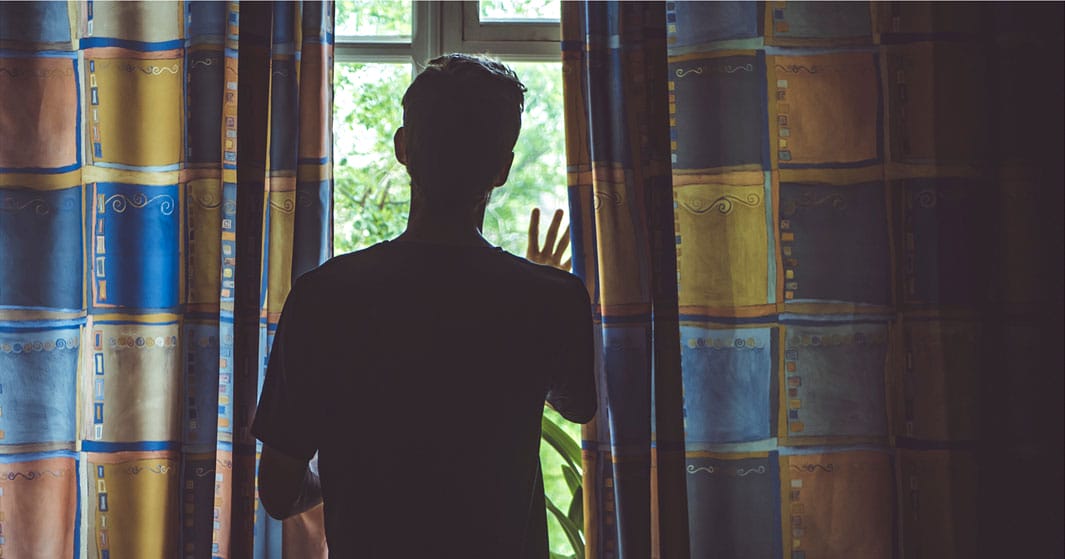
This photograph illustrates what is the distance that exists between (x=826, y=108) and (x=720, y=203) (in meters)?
0.30

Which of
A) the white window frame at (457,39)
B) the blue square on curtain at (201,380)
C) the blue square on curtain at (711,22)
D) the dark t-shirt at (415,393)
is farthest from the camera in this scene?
the white window frame at (457,39)

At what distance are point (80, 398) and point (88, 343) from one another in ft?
0.36

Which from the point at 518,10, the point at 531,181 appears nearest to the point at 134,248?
the point at 531,181

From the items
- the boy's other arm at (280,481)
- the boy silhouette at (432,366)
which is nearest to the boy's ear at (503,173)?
the boy silhouette at (432,366)

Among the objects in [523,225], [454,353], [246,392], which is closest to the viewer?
[454,353]

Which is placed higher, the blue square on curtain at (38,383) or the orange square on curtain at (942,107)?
the orange square on curtain at (942,107)

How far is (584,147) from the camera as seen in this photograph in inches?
59.1

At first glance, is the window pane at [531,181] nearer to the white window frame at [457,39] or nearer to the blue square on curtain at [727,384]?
the white window frame at [457,39]

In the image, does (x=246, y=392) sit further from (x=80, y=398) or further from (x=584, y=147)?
(x=584, y=147)

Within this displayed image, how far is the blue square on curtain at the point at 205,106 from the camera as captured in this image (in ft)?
4.83

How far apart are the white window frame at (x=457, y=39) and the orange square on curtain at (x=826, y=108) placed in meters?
0.52

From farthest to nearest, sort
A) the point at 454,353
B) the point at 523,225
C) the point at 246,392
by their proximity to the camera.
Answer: the point at 523,225 < the point at 246,392 < the point at 454,353

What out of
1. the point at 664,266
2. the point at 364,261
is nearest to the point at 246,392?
the point at 364,261

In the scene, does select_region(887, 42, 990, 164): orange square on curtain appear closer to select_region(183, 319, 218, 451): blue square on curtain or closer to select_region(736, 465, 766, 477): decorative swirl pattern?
select_region(736, 465, 766, 477): decorative swirl pattern
